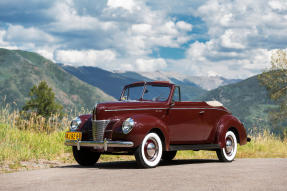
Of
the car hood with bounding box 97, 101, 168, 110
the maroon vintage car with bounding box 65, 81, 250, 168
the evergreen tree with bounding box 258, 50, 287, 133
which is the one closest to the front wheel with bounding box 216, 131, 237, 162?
the maroon vintage car with bounding box 65, 81, 250, 168

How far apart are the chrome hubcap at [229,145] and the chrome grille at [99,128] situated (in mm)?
3671

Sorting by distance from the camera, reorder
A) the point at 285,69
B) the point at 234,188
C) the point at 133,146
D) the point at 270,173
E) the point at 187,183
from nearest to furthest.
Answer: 1. the point at 234,188
2. the point at 187,183
3. the point at 270,173
4. the point at 133,146
5. the point at 285,69

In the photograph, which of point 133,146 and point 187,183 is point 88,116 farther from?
point 187,183

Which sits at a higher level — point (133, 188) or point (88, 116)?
point (88, 116)

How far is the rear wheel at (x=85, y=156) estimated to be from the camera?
9.90m

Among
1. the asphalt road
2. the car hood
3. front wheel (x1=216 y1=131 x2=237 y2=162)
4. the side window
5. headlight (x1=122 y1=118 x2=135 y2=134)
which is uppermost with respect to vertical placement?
the side window

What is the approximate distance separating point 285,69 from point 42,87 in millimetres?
43588

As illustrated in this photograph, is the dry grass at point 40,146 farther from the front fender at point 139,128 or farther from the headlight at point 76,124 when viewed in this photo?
the front fender at point 139,128

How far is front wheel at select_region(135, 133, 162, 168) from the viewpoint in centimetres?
Answer: 863

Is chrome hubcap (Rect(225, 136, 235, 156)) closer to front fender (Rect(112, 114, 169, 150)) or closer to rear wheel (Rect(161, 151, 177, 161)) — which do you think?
rear wheel (Rect(161, 151, 177, 161))

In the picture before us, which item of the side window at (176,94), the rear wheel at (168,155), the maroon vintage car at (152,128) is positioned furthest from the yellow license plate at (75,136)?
the rear wheel at (168,155)

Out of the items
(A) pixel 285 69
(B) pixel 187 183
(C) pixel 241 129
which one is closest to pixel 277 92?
(A) pixel 285 69

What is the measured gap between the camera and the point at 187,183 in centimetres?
652

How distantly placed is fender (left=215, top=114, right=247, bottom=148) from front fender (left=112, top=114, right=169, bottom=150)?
2137mm
